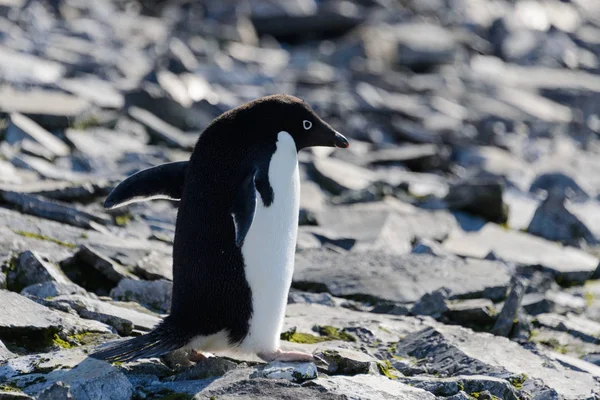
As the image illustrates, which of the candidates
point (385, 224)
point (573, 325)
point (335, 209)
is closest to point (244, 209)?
point (573, 325)

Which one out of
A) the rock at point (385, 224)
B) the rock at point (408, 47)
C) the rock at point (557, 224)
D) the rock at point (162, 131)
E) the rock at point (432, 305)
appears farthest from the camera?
the rock at point (408, 47)

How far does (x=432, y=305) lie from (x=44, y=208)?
2.40 metres

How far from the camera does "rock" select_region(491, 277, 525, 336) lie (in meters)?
5.69

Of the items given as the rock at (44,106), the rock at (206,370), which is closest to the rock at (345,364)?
the rock at (206,370)

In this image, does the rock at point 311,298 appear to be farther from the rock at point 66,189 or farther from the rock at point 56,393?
the rock at point 56,393

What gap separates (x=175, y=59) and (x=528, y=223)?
6.42 m

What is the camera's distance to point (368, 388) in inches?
160

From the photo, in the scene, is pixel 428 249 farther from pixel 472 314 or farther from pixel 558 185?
pixel 558 185

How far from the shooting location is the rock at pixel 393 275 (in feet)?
20.3

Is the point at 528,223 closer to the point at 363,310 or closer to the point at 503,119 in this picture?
the point at 363,310

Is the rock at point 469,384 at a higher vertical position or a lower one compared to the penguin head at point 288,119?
lower

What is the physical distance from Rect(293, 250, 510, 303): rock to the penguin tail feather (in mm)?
2017

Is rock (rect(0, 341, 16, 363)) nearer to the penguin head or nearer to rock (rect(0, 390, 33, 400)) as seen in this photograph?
rock (rect(0, 390, 33, 400))

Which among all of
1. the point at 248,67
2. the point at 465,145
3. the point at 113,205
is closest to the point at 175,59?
the point at 248,67
